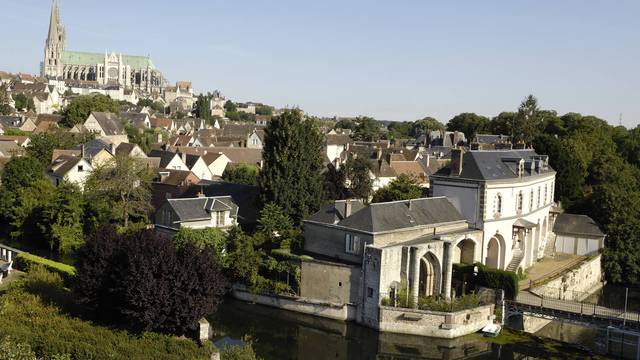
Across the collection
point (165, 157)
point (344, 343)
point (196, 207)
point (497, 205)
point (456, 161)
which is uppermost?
point (456, 161)

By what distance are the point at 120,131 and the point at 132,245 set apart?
60.8m

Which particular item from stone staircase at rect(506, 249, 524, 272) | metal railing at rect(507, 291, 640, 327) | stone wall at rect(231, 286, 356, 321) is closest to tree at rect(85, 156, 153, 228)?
stone wall at rect(231, 286, 356, 321)

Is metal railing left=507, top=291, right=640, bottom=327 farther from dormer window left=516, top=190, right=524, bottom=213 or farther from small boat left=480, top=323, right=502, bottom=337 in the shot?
dormer window left=516, top=190, right=524, bottom=213

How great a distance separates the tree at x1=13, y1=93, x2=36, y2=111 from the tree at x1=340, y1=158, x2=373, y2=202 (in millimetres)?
88940

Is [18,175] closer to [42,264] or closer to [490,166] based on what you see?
[42,264]

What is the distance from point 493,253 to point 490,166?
17.2 feet

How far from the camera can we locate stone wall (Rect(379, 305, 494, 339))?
102 ft

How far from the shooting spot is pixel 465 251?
1492 inches

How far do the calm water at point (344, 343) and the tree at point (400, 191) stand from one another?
42.6 feet

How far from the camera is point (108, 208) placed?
4634 cm

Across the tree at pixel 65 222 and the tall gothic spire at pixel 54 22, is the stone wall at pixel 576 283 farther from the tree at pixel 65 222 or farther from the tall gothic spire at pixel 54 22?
the tall gothic spire at pixel 54 22

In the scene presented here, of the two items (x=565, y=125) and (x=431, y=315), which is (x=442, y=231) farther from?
(x=565, y=125)

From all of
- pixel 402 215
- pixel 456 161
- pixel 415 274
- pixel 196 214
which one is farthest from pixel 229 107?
pixel 415 274

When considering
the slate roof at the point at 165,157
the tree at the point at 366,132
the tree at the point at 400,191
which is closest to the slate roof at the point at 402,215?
the tree at the point at 400,191
